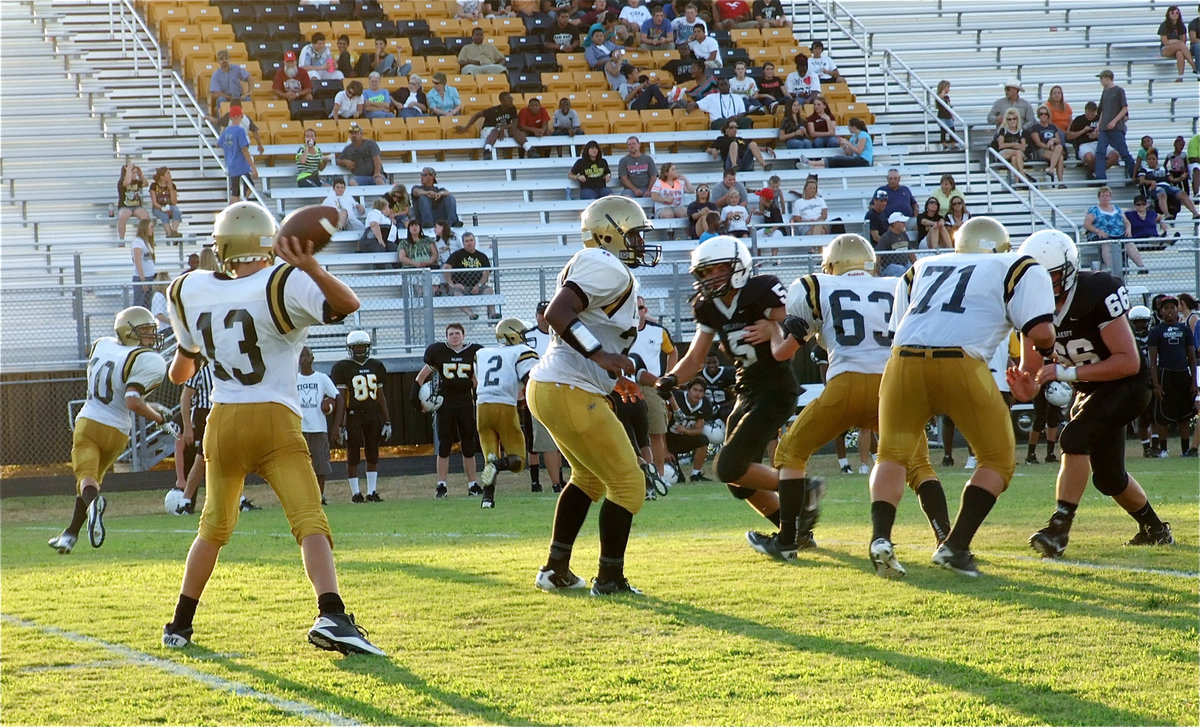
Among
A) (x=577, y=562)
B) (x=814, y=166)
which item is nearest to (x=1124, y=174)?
(x=814, y=166)

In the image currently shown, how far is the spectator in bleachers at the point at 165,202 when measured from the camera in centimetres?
1905

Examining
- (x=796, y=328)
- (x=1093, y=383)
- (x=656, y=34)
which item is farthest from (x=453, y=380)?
(x=656, y=34)

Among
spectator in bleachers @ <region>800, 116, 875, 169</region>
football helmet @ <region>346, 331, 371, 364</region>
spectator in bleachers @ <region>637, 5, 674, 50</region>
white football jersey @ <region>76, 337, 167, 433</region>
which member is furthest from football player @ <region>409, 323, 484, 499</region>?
spectator in bleachers @ <region>637, 5, 674, 50</region>

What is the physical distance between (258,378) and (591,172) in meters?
15.3

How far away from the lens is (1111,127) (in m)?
22.0

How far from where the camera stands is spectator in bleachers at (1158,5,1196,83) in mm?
24984

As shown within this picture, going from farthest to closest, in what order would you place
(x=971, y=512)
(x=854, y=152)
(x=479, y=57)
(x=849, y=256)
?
(x=479, y=57)
(x=854, y=152)
(x=849, y=256)
(x=971, y=512)

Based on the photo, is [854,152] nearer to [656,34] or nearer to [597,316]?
[656,34]

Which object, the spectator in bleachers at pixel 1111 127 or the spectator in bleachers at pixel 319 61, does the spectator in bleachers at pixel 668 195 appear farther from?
the spectator in bleachers at pixel 1111 127

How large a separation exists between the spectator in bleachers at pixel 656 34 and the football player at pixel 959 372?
18437 mm

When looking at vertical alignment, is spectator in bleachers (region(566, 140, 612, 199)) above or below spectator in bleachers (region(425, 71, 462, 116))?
below

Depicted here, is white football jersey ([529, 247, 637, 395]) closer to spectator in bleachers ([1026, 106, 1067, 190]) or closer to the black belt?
the black belt

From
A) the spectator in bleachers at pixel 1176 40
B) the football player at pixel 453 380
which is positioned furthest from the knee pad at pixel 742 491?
the spectator in bleachers at pixel 1176 40

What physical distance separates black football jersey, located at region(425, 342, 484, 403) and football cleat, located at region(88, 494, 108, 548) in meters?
5.39
